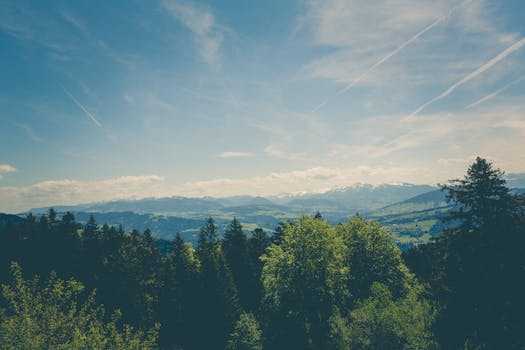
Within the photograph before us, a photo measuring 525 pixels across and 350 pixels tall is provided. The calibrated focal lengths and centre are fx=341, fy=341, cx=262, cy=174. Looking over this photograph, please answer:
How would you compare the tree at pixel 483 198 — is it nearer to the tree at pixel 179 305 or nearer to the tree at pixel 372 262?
the tree at pixel 372 262

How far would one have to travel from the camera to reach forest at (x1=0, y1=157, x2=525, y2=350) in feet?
83.1

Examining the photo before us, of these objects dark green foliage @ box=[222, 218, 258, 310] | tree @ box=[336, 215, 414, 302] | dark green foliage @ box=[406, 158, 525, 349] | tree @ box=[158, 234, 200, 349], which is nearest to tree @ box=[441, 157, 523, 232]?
dark green foliage @ box=[406, 158, 525, 349]

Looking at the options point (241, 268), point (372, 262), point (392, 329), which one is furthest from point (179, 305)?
point (392, 329)

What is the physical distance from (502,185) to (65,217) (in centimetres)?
6196

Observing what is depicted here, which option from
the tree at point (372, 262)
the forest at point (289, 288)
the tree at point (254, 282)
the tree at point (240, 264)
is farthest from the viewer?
the tree at point (240, 264)

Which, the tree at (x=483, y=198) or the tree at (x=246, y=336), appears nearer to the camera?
the tree at (x=483, y=198)

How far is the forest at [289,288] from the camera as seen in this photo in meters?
25.3

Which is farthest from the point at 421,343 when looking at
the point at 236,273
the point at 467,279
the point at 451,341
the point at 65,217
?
the point at 65,217

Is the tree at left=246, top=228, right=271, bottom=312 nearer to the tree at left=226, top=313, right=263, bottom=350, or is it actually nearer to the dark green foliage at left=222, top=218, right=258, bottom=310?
the dark green foliage at left=222, top=218, right=258, bottom=310

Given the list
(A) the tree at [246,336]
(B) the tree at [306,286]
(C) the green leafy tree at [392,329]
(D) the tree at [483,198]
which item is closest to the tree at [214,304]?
(A) the tree at [246,336]

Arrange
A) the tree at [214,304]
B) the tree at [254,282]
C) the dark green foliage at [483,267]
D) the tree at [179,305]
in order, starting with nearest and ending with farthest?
the dark green foliage at [483,267]
the tree at [214,304]
the tree at [179,305]
the tree at [254,282]

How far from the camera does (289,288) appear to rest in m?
45.9

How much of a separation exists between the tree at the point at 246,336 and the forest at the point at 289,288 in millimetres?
132

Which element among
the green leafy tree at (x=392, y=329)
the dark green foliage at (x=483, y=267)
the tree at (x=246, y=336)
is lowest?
the tree at (x=246, y=336)
